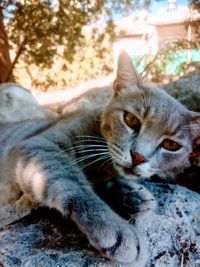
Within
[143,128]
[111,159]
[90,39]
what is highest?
[90,39]

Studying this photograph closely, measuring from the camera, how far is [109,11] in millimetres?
2633

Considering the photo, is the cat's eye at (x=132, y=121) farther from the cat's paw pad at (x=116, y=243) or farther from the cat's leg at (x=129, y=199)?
the cat's paw pad at (x=116, y=243)

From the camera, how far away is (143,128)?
1.68 metres

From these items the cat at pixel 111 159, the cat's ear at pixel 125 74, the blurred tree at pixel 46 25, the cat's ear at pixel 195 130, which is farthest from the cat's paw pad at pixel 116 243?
the blurred tree at pixel 46 25

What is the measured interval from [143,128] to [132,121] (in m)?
0.08

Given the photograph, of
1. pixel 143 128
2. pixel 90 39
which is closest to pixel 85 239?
pixel 143 128

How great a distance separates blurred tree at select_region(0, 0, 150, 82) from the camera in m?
2.43

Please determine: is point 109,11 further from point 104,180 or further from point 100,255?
point 100,255

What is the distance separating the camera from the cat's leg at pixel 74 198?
1232mm

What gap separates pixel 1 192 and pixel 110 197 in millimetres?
632

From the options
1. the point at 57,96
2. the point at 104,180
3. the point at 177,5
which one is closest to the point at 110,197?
the point at 104,180

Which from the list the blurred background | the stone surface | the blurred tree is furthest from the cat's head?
the blurred tree

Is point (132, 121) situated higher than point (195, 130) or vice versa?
point (132, 121)

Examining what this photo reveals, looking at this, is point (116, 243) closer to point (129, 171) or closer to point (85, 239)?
point (85, 239)
